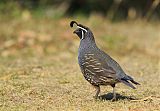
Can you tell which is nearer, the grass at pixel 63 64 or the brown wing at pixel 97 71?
the brown wing at pixel 97 71

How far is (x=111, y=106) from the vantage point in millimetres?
7340

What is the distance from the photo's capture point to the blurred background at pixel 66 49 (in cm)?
790

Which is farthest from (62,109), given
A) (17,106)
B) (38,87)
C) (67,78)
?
(67,78)

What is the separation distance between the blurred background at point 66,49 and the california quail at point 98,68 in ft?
0.95

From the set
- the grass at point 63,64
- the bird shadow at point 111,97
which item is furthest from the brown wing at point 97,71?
the bird shadow at point 111,97

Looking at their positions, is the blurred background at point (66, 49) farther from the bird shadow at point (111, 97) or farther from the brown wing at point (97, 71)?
the brown wing at point (97, 71)

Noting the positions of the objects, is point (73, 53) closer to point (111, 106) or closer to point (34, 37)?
point (34, 37)

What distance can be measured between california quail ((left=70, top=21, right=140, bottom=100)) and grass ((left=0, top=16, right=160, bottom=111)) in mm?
288

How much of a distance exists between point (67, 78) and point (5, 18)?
6.23 metres

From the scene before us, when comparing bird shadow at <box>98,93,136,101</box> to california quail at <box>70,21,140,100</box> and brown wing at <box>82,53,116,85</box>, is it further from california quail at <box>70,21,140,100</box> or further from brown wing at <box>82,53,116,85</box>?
brown wing at <box>82,53,116,85</box>

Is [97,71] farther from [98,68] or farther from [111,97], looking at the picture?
[111,97]

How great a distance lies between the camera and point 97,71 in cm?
765

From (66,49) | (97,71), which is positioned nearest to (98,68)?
(97,71)

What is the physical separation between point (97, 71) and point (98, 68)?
42 mm
